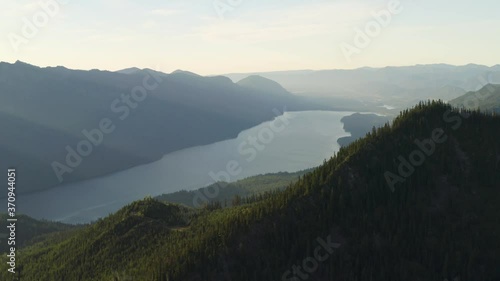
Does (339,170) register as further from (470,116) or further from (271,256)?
(470,116)

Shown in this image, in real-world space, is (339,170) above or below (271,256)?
above

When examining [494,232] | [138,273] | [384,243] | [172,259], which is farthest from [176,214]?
[494,232]

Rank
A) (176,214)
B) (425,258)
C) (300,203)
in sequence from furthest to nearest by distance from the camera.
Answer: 1. (176,214)
2. (300,203)
3. (425,258)

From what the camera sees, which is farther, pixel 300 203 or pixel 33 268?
pixel 33 268

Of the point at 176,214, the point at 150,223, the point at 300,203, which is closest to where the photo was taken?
the point at 300,203

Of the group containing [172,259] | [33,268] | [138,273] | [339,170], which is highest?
[339,170]

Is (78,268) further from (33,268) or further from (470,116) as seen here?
(470,116)
